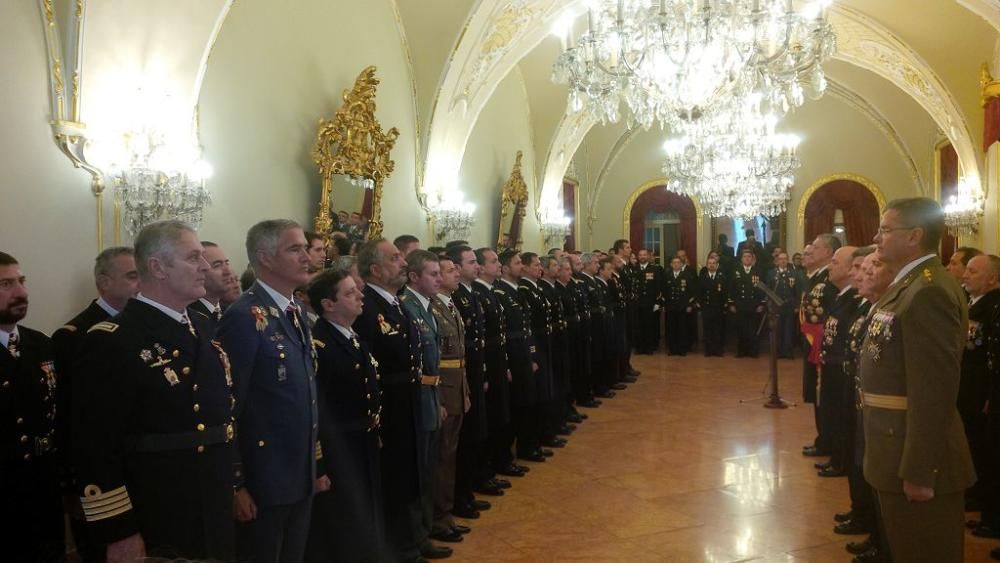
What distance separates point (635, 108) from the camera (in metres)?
6.63

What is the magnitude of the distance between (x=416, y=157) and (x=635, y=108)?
2733 millimetres

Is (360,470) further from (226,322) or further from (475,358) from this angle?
(475,358)

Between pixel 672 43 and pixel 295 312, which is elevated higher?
pixel 672 43

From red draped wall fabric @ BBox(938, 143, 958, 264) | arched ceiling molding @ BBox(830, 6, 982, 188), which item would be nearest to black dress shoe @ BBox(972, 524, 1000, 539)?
arched ceiling molding @ BBox(830, 6, 982, 188)

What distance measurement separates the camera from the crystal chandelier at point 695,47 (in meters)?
5.62

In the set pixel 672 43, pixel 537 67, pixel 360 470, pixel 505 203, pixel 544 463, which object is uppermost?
pixel 537 67

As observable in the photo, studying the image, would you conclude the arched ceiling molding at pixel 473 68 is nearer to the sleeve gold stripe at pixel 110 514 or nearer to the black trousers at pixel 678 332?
the black trousers at pixel 678 332

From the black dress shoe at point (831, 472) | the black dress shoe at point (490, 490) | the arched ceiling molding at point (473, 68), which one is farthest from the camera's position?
the arched ceiling molding at point (473, 68)

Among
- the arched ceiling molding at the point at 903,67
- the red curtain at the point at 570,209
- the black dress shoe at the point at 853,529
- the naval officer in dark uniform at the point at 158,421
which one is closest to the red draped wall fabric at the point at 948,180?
the arched ceiling molding at the point at 903,67

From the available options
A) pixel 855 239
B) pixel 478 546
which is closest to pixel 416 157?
pixel 478 546

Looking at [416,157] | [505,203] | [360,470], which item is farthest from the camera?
[505,203]

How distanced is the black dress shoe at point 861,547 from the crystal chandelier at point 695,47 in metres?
3.27

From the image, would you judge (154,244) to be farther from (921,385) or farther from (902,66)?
(902,66)

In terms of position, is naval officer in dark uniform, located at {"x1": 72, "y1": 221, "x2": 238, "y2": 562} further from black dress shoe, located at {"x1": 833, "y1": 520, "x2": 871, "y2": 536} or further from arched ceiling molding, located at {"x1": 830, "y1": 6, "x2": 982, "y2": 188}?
arched ceiling molding, located at {"x1": 830, "y1": 6, "x2": 982, "y2": 188}
